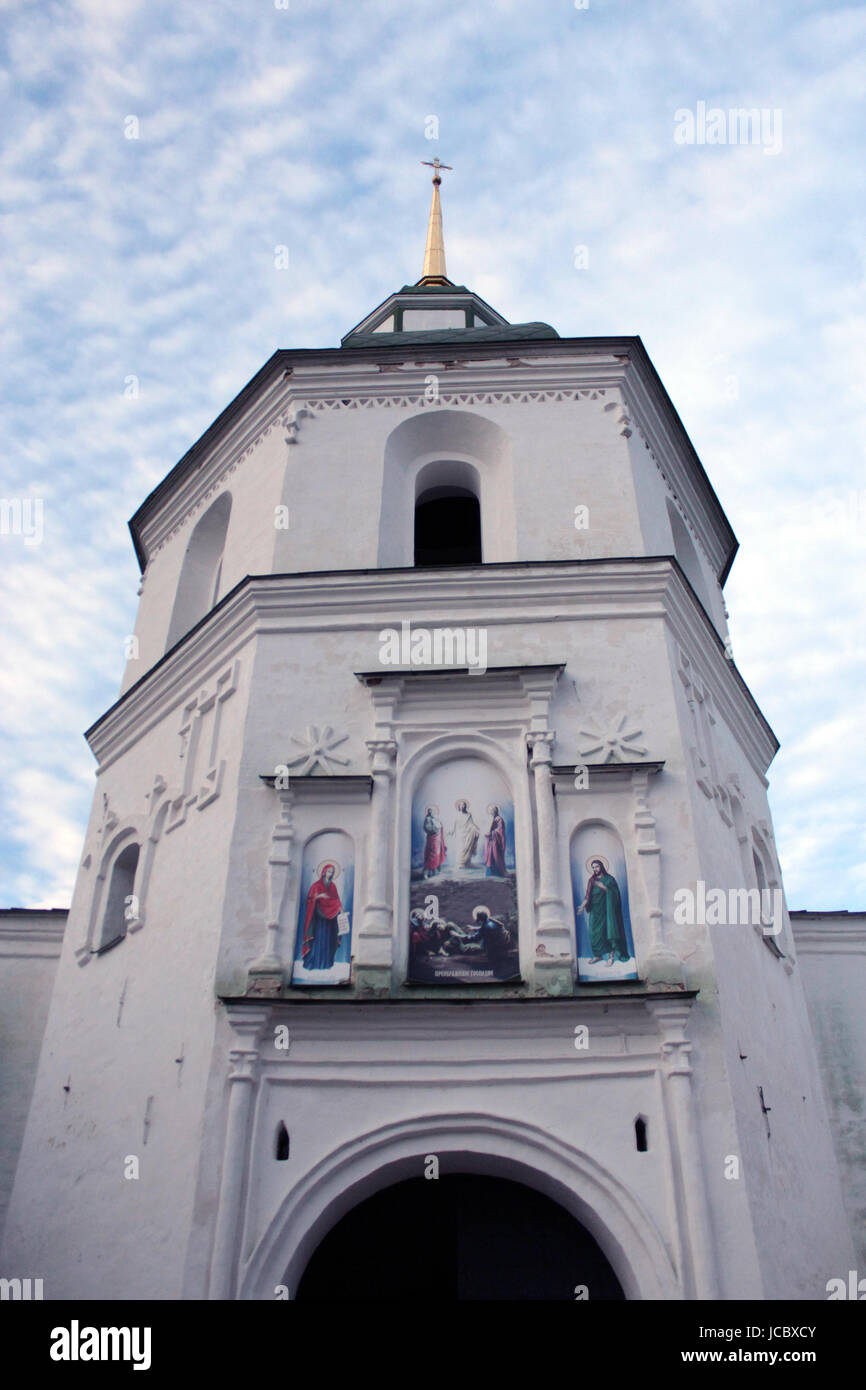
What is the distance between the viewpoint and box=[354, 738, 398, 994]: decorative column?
8180mm

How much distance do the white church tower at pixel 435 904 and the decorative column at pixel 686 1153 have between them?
0.7 inches

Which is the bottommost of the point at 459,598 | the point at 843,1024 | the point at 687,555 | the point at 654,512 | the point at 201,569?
the point at 843,1024

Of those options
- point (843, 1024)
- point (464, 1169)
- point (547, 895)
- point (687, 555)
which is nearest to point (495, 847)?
point (547, 895)

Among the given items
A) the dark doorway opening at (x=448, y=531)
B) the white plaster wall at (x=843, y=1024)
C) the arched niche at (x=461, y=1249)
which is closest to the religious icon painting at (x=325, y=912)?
the arched niche at (x=461, y=1249)

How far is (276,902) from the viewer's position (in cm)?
860

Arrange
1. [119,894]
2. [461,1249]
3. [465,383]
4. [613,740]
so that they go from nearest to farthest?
[613,740]
[461,1249]
[119,894]
[465,383]

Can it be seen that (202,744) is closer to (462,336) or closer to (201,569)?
(201,569)

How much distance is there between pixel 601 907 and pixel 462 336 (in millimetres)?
7418

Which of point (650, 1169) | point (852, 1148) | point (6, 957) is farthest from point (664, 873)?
point (6, 957)

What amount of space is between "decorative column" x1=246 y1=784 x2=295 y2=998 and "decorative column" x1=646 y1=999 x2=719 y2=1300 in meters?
2.68


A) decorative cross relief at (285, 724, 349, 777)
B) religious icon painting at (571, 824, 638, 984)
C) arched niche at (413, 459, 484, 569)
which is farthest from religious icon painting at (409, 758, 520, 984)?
arched niche at (413, 459, 484, 569)

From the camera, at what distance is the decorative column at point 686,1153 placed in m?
7.04

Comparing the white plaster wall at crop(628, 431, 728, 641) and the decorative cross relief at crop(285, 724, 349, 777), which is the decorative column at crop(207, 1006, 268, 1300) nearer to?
the decorative cross relief at crop(285, 724, 349, 777)
